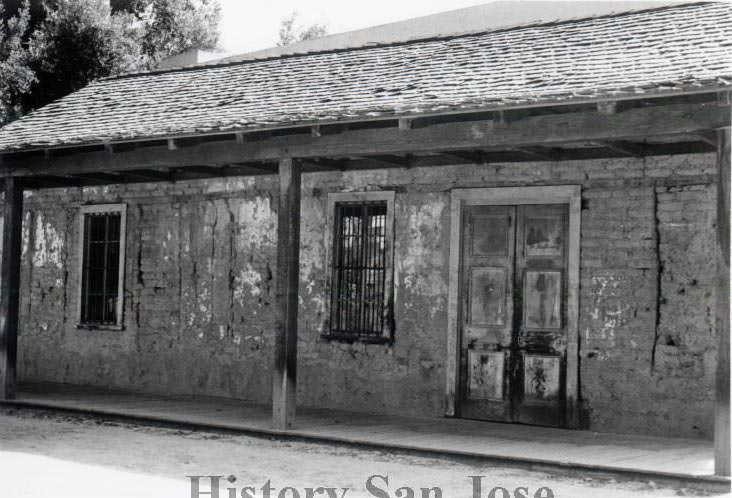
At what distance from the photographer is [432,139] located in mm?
9680

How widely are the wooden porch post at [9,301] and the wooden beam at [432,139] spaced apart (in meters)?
0.82

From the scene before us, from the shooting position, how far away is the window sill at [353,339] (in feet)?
40.6

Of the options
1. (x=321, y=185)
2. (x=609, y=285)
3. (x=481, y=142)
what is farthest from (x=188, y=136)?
(x=609, y=285)

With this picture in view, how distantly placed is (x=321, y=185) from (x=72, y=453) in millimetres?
4857

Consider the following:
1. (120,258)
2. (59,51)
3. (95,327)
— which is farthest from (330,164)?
(59,51)

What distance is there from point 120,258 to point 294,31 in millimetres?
31445

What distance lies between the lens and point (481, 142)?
933cm

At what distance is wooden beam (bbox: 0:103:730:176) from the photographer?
829 cm

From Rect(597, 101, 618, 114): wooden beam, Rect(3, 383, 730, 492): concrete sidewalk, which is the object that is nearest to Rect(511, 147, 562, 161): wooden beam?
Rect(597, 101, 618, 114): wooden beam

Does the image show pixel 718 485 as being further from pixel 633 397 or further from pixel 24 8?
pixel 24 8

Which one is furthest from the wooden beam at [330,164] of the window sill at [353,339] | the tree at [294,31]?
the tree at [294,31]

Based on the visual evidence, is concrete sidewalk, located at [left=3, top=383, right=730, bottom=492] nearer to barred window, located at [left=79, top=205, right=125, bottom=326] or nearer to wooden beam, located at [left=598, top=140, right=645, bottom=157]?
barred window, located at [left=79, top=205, right=125, bottom=326]

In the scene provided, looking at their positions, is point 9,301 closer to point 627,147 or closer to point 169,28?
point 627,147

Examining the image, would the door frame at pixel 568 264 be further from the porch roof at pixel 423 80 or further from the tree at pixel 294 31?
the tree at pixel 294 31
